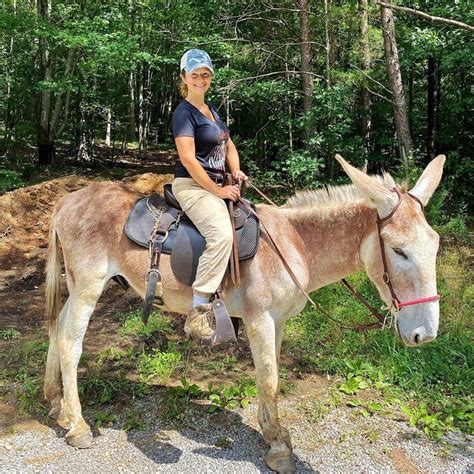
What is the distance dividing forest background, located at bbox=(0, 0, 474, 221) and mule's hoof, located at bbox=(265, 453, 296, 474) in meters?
6.19

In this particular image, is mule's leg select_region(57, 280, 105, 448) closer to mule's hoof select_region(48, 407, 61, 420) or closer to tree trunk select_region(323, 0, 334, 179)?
mule's hoof select_region(48, 407, 61, 420)

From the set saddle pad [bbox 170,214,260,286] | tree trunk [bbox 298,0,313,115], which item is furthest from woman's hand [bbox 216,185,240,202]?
tree trunk [bbox 298,0,313,115]

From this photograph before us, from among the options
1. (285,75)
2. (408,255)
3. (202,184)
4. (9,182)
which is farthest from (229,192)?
(9,182)

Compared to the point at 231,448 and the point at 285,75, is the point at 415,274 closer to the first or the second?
the point at 231,448

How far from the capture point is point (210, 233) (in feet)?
10.4

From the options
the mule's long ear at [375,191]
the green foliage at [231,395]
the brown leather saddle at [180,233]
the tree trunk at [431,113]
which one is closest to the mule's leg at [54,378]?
the brown leather saddle at [180,233]

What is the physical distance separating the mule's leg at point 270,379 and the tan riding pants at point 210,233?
481mm

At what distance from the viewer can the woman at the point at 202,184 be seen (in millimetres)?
3154

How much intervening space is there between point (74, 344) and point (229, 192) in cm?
180

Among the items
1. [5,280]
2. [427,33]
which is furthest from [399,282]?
[427,33]

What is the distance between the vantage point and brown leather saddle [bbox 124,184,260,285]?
3.34m

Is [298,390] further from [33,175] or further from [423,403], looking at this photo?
[33,175]

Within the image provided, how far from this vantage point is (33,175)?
1645 cm

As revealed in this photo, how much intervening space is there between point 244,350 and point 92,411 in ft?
6.16
